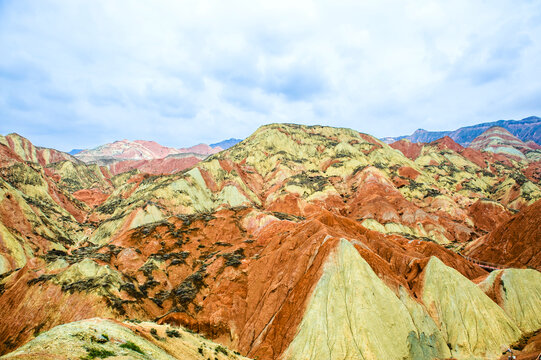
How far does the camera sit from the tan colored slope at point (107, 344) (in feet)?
40.2

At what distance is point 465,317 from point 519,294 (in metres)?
12.4

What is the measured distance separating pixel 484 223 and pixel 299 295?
9432 cm

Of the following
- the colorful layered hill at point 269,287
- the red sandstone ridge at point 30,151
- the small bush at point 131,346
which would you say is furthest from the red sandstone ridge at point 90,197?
the small bush at point 131,346

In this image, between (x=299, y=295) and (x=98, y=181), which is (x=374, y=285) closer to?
(x=299, y=295)

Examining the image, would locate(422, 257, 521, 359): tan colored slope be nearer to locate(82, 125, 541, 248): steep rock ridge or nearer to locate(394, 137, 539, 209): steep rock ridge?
locate(82, 125, 541, 248): steep rock ridge

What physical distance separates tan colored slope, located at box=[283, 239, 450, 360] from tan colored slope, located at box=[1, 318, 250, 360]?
1196cm

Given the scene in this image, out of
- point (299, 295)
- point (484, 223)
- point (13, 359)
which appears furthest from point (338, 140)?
point (13, 359)

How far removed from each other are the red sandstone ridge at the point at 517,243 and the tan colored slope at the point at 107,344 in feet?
204

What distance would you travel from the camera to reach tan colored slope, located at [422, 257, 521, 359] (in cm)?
3178

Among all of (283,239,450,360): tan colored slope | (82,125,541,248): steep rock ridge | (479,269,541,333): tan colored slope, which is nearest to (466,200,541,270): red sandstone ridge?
(479,269,541,333): tan colored slope

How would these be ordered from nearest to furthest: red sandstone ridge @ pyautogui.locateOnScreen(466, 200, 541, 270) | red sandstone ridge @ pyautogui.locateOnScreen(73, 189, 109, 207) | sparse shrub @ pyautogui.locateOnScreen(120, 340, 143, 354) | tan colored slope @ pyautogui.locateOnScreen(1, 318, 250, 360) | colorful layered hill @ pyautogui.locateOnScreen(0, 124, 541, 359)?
tan colored slope @ pyautogui.locateOnScreen(1, 318, 250, 360)
sparse shrub @ pyautogui.locateOnScreen(120, 340, 143, 354)
colorful layered hill @ pyautogui.locateOnScreen(0, 124, 541, 359)
red sandstone ridge @ pyautogui.locateOnScreen(466, 200, 541, 270)
red sandstone ridge @ pyautogui.locateOnScreen(73, 189, 109, 207)

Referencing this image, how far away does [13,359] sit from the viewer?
414 inches

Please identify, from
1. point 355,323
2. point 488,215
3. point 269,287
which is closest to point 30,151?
point 269,287

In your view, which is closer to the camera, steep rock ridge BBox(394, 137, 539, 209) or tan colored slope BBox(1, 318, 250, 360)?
tan colored slope BBox(1, 318, 250, 360)
